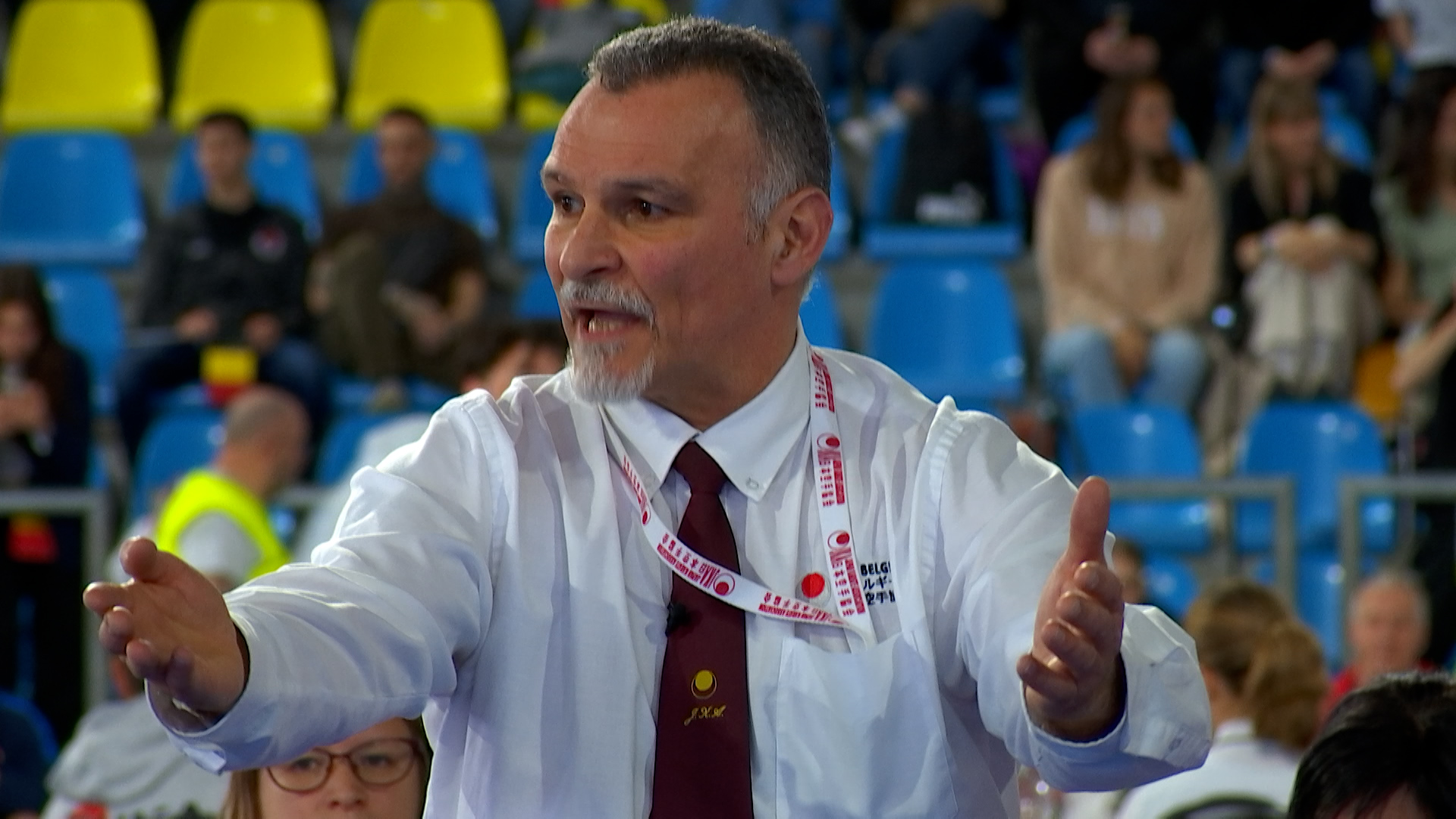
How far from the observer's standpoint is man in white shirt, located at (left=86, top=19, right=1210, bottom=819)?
191 centimetres

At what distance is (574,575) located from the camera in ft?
6.81

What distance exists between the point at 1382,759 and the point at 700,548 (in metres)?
0.95

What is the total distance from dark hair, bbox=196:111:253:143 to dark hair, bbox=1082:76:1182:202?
11.3 ft

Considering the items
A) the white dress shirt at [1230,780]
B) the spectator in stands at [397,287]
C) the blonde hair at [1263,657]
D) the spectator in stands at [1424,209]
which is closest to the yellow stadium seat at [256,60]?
the spectator in stands at [397,287]

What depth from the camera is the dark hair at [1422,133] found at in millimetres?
7527

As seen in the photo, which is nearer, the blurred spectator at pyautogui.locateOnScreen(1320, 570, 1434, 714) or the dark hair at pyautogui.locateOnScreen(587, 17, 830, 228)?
the dark hair at pyautogui.locateOnScreen(587, 17, 830, 228)

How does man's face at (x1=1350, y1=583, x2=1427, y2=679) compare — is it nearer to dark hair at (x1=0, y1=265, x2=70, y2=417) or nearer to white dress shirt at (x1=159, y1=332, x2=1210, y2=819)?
white dress shirt at (x1=159, y1=332, x2=1210, y2=819)

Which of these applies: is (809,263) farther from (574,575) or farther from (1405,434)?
(1405,434)

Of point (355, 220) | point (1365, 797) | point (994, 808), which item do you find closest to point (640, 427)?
point (994, 808)

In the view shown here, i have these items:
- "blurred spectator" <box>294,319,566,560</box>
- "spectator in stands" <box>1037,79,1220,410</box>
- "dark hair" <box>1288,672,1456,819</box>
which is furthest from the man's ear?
"spectator in stands" <box>1037,79,1220,410</box>

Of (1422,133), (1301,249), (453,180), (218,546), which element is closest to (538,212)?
(453,180)

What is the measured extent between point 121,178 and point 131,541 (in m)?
7.17

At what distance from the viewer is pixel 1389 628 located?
4953mm

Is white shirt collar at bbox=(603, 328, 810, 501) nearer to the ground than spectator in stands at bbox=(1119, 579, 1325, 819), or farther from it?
farther from it
